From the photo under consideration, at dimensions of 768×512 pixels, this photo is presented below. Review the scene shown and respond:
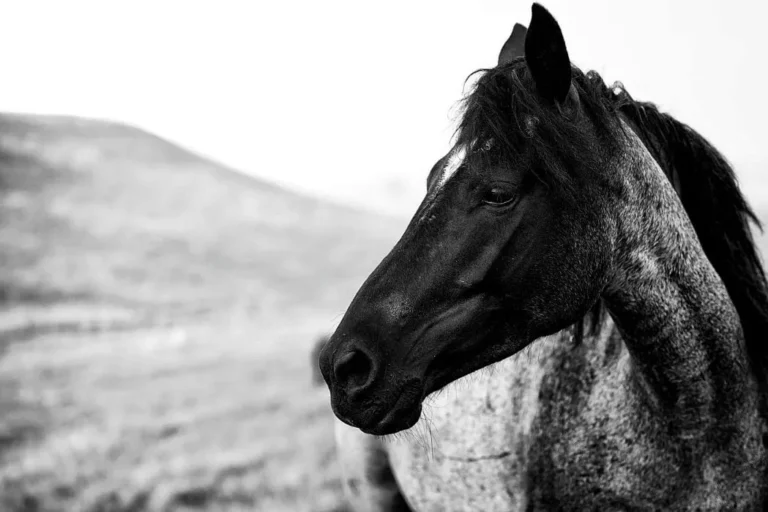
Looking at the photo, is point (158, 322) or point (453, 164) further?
point (158, 322)

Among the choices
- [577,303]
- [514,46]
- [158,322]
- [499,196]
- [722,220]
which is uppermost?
[514,46]

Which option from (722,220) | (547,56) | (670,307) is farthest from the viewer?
(722,220)

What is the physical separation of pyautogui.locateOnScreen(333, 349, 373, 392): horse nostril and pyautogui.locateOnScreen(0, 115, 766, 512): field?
2.24 feet

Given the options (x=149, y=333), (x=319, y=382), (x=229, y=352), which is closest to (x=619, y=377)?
→ (x=319, y=382)

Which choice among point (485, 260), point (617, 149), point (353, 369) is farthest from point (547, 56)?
point (353, 369)

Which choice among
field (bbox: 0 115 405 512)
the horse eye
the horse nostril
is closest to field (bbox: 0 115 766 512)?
field (bbox: 0 115 405 512)

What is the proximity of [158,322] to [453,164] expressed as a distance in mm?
11598

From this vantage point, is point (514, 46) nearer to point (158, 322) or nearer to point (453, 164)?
point (453, 164)

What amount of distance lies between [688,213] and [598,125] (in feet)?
1.83

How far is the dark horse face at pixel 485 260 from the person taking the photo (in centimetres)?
153

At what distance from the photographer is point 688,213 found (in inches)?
79.4

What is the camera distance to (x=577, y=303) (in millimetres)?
1617

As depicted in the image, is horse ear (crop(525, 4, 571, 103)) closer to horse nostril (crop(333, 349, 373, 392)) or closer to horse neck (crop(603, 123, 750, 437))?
horse neck (crop(603, 123, 750, 437))

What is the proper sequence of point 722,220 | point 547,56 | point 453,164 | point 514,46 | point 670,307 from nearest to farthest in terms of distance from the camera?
point 547,56, point 453,164, point 670,307, point 722,220, point 514,46
